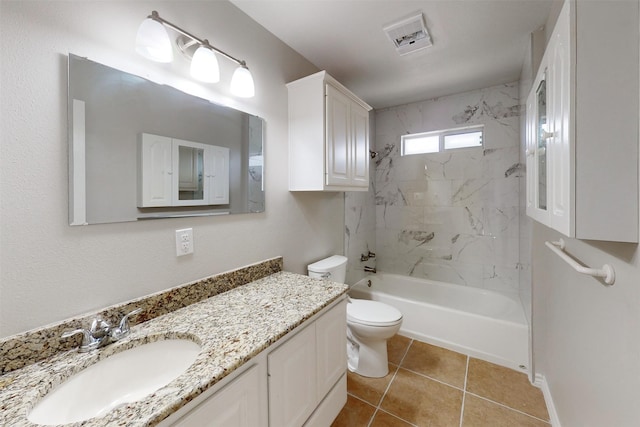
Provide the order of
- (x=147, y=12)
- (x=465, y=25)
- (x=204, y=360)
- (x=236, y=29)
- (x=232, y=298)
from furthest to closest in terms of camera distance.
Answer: (x=465, y=25)
(x=236, y=29)
(x=232, y=298)
(x=147, y=12)
(x=204, y=360)

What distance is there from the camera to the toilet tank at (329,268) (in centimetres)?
203

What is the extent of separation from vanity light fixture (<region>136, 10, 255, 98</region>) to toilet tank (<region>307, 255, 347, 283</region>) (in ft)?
4.28

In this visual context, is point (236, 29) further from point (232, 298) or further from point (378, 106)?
point (378, 106)

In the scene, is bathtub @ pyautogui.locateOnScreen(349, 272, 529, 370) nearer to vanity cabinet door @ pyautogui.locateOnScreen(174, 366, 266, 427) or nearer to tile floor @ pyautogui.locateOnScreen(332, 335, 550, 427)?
tile floor @ pyautogui.locateOnScreen(332, 335, 550, 427)

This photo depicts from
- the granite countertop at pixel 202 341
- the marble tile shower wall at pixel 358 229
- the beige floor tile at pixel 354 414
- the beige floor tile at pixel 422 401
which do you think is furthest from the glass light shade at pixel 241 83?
the beige floor tile at pixel 422 401

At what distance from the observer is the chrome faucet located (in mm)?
904

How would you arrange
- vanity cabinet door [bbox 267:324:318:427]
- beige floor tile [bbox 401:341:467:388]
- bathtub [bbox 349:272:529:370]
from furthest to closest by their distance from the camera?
bathtub [bbox 349:272:529:370] → beige floor tile [bbox 401:341:467:388] → vanity cabinet door [bbox 267:324:318:427]

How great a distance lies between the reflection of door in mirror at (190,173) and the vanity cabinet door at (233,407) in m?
0.87

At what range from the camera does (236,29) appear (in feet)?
5.11

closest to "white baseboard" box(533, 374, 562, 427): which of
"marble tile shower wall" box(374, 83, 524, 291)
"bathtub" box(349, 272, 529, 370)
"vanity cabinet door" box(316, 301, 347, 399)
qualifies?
"bathtub" box(349, 272, 529, 370)

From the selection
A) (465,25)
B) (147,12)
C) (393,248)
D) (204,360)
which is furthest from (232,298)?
(393,248)

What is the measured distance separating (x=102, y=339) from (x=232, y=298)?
0.53 m

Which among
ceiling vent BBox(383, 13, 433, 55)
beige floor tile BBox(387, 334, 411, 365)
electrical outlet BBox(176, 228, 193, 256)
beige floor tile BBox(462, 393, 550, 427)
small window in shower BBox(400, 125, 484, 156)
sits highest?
ceiling vent BBox(383, 13, 433, 55)

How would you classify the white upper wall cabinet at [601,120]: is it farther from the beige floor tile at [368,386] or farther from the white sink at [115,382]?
the beige floor tile at [368,386]
